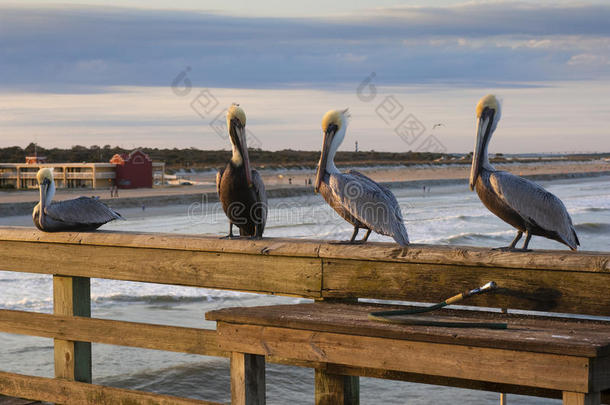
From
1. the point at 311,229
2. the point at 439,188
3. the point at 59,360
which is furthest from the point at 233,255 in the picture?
the point at 439,188

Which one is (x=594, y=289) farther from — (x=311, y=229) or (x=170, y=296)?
(x=311, y=229)

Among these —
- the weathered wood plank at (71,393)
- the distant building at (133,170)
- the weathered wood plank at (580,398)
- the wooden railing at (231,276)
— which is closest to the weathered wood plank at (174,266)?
the wooden railing at (231,276)

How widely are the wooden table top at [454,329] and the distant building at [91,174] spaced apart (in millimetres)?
45748

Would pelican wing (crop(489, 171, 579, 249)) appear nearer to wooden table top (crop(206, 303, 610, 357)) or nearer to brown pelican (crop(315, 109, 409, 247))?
brown pelican (crop(315, 109, 409, 247))

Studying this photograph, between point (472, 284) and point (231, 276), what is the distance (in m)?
1.07

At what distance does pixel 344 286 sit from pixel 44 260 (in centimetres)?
170

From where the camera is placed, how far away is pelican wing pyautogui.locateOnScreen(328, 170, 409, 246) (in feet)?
11.8

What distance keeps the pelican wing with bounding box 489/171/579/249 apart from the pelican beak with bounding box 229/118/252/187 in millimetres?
1329

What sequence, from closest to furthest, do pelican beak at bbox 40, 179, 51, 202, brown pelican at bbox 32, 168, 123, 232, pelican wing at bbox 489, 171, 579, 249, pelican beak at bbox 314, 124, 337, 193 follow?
pelican wing at bbox 489, 171, 579, 249, pelican beak at bbox 314, 124, 337, 193, brown pelican at bbox 32, 168, 123, 232, pelican beak at bbox 40, 179, 51, 202

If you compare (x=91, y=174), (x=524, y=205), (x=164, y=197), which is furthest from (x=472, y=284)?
(x=91, y=174)

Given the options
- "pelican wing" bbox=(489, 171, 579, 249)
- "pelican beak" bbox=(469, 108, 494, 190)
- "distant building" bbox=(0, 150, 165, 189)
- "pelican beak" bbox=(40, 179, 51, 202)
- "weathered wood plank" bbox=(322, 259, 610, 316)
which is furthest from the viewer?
"distant building" bbox=(0, 150, 165, 189)

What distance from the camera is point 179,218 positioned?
33062 millimetres

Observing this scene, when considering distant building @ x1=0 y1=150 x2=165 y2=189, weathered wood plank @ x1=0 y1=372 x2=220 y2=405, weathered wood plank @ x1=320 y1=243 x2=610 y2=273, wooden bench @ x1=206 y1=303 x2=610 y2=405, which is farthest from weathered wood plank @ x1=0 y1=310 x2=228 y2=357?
distant building @ x1=0 y1=150 x2=165 y2=189

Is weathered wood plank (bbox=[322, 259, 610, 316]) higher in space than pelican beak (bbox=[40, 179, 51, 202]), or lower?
lower
